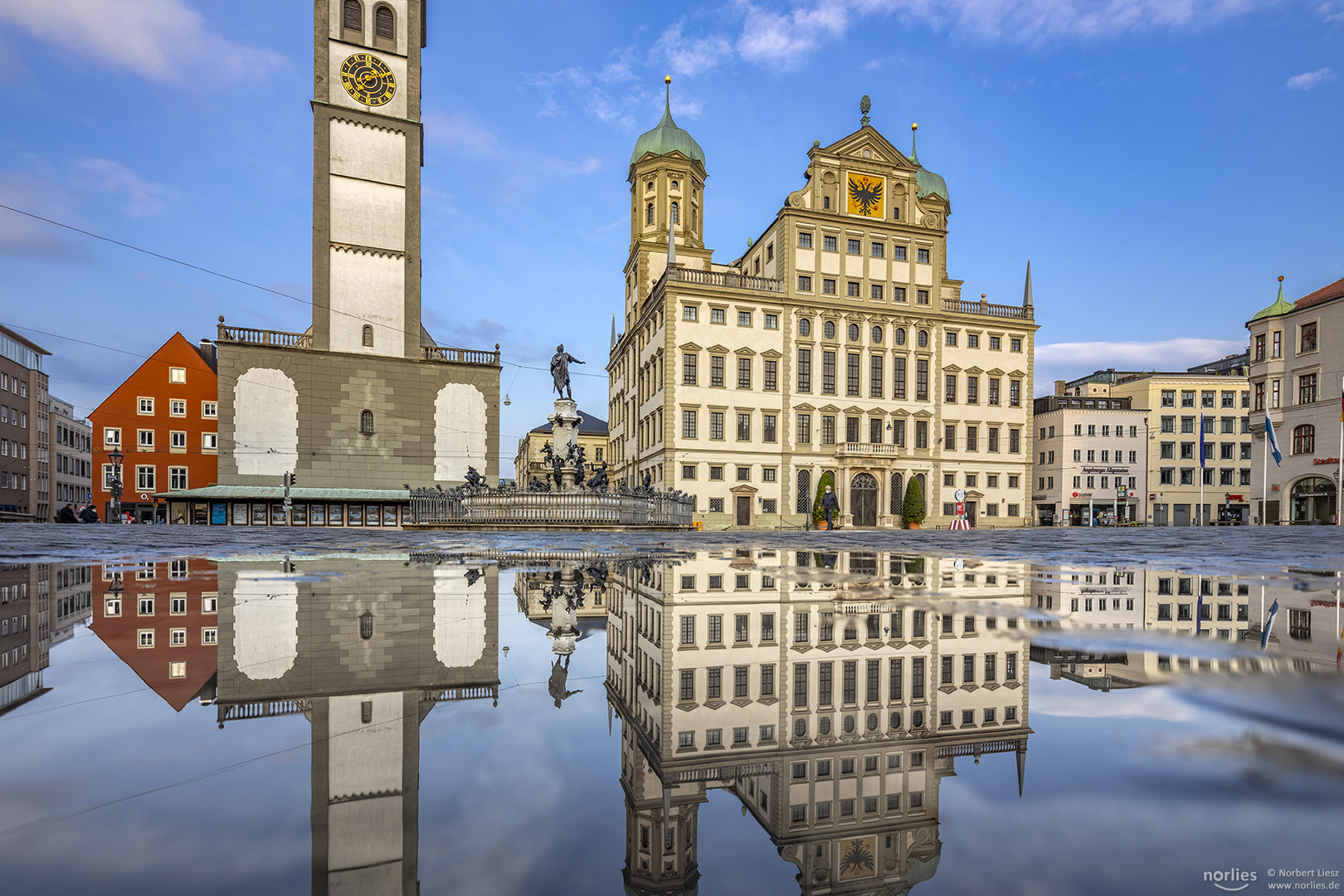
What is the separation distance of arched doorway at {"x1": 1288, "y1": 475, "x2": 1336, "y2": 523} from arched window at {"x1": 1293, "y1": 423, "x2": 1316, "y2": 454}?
1748 millimetres

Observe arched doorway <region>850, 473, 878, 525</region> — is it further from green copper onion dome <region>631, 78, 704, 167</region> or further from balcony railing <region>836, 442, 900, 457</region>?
green copper onion dome <region>631, 78, 704, 167</region>

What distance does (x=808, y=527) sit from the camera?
35844 millimetres

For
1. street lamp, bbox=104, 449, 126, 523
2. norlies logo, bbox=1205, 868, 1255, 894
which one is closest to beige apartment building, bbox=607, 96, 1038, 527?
street lamp, bbox=104, 449, 126, 523

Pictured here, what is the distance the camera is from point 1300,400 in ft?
138

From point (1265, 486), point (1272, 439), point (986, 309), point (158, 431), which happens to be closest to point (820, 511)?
point (986, 309)

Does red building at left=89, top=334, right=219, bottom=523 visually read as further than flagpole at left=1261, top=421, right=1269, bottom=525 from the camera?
Yes

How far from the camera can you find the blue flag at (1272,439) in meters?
39.4

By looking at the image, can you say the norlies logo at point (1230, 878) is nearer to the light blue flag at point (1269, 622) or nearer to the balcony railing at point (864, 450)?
the light blue flag at point (1269, 622)

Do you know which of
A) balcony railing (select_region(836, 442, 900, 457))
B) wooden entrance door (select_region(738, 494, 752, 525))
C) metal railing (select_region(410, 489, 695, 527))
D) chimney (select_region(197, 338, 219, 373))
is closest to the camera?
metal railing (select_region(410, 489, 695, 527))

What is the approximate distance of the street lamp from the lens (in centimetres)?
4056

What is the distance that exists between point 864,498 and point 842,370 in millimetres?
8294

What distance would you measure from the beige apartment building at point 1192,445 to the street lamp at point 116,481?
267 ft

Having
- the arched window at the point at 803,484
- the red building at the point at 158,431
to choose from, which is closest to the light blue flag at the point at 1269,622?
the arched window at the point at 803,484

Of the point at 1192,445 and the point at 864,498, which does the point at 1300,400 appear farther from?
the point at 864,498
